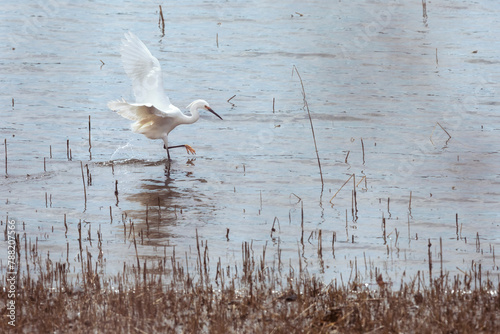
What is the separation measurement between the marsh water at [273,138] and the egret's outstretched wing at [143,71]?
0.97 meters

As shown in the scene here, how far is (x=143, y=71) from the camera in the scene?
38.8 feet

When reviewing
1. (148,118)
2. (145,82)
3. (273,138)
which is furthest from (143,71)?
(273,138)

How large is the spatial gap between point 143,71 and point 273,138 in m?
2.57

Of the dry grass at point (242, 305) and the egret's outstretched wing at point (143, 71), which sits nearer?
the dry grass at point (242, 305)

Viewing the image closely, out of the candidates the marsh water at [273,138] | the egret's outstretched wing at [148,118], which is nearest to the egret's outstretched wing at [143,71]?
the egret's outstretched wing at [148,118]

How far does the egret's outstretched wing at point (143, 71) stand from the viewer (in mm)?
11727

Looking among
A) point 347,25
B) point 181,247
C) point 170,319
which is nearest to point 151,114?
point 181,247

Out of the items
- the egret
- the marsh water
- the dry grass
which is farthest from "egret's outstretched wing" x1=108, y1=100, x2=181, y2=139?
the dry grass

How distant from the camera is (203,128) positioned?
14195 mm

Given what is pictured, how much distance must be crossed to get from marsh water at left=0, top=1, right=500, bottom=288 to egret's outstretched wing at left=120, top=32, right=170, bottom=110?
97 cm

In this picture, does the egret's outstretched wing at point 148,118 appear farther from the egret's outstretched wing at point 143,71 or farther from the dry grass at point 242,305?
the dry grass at point 242,305

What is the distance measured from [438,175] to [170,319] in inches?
250

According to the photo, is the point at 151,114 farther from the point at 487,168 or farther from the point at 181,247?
the point at 487,168

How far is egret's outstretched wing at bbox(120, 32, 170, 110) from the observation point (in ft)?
38.5
